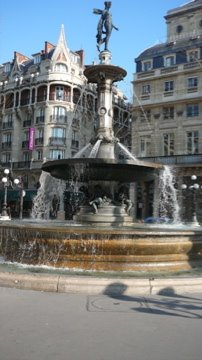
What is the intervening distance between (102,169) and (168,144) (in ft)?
102

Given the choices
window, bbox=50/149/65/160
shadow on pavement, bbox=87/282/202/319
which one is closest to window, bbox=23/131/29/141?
window, bbox=50/149/65/160

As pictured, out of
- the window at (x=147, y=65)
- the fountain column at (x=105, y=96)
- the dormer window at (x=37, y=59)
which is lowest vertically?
the fountain column at (x=105, y=96)

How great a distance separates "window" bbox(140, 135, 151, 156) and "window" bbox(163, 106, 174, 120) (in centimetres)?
251

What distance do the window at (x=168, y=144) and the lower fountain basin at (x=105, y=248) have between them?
32.6m

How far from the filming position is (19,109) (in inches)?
2180

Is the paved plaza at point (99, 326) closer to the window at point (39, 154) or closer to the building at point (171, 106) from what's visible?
the building at point (171, 106)

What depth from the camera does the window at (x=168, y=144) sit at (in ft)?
Answer: 134

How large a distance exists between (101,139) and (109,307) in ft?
24.5

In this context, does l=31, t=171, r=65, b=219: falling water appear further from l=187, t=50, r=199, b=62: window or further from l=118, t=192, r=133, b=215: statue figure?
l=187, t=50, r=199, b=62: window

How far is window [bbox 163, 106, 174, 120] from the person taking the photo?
137 ft

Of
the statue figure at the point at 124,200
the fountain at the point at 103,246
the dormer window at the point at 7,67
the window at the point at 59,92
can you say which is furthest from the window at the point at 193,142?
the dormer window at the point at 7,67

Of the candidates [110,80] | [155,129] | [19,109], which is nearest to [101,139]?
[110,80]

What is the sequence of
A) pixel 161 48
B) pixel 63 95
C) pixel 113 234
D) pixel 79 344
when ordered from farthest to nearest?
pixel 63 95
pixel 161 48
pixel 113 234
pixel 79 344

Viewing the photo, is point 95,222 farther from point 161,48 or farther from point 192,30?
point 192,30
